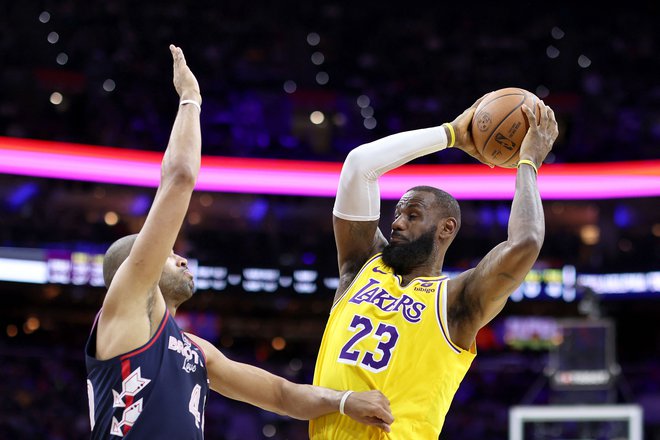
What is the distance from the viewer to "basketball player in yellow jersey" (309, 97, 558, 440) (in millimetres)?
3494

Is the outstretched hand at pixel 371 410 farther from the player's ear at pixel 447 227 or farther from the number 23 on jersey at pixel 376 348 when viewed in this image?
the player's ear at pixel 447 227

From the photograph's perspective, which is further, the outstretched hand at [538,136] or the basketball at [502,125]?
the basketball at [502,125]

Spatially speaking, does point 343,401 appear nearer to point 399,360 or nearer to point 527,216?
point 399,360

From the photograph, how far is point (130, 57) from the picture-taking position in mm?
16359

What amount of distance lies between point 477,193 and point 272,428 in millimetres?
5517

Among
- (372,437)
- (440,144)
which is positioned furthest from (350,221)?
(372,437)

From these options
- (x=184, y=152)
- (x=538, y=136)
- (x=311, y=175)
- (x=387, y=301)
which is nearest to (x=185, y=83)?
(x=184, y=152)

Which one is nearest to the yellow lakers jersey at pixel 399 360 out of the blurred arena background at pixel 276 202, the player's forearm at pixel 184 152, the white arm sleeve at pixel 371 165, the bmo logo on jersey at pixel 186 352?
the white arm sleeve at pixel 371 165

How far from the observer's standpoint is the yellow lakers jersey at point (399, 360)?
3.53 meters

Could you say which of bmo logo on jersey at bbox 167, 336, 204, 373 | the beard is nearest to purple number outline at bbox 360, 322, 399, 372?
the beard

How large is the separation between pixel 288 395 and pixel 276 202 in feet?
41.6

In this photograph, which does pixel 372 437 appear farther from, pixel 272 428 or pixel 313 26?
pixel 313 26

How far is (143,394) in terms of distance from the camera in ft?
10.2

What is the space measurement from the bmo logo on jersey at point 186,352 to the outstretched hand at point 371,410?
0.59 metres
